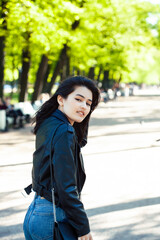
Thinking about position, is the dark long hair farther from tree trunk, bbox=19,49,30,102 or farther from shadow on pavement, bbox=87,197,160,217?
tree trunk, bbox=19,49,30,102

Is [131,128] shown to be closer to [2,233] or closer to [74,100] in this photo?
[2,233]

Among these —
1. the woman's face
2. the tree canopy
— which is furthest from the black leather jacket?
the tree canopy

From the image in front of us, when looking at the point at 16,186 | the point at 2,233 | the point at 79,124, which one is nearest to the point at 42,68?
the point at 16,186

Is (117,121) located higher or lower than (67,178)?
lower

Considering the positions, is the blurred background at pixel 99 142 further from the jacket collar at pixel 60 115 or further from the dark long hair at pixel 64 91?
the jacket collar at pixel 60 115

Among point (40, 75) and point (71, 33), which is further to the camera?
point (40, 75)

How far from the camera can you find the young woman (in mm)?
2062

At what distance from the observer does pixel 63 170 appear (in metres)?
2.06

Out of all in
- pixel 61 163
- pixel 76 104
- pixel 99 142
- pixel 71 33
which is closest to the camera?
pixel 61 163

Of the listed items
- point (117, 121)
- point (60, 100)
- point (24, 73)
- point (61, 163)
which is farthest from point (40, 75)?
point (61, 163)

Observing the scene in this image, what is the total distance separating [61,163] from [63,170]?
0.04 metres

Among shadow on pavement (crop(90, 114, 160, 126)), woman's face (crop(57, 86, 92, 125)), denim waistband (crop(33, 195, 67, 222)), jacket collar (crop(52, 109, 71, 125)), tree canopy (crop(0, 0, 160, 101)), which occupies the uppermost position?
tree canopy (crop(0, 0, 160, 101))

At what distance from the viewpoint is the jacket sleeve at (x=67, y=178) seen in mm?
2055

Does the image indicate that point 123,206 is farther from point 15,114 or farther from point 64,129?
point 15,114
